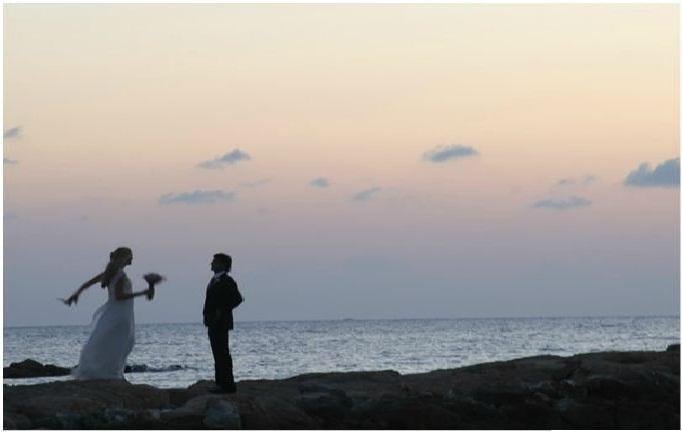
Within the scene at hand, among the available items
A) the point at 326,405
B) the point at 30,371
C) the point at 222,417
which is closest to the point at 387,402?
the point at 326,405

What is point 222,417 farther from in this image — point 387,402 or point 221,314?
point 387,402

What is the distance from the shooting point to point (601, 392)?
62.1 ft

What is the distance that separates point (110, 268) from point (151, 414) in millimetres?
2935

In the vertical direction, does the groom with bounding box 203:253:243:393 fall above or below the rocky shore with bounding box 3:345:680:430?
above

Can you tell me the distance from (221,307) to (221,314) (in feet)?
0.33

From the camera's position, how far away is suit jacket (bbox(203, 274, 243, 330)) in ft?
58.1

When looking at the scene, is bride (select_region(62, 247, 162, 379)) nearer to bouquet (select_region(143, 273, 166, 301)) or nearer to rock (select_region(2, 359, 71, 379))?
bouquet (select_region(143, 273, 166, 301))

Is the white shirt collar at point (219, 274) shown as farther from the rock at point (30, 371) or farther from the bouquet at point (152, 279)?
the rock at point (30, 371)

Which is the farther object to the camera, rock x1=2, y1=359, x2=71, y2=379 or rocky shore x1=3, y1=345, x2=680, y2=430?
rock x1=2, y1=359, x2=71, y2=379

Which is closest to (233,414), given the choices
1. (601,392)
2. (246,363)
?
(601,392)

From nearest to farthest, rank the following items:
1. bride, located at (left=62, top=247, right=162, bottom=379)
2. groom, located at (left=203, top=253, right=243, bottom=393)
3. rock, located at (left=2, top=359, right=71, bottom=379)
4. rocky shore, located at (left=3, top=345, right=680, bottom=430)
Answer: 1. rocky shore, located at (left=3, top=345, right=680, bottom=430)
2. groom, located at (left=203, top=253, right=243, bottom=393)
3. bride, located at (left=62, top=247, right=162, bottom=379)
4. rock, located at (left=2, top=359, right=71, bottom=379)

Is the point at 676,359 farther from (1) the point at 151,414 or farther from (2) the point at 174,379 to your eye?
(2) the point at 174,379

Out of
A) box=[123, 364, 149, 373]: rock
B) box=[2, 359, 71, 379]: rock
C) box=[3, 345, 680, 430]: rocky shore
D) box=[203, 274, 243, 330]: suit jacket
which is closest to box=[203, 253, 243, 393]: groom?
box=[203, 274, 243, 330]: suit jacket

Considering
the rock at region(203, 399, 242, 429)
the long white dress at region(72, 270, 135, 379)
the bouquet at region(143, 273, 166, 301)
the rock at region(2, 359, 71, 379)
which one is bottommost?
the rock at region(203, 399, 242, 429)
